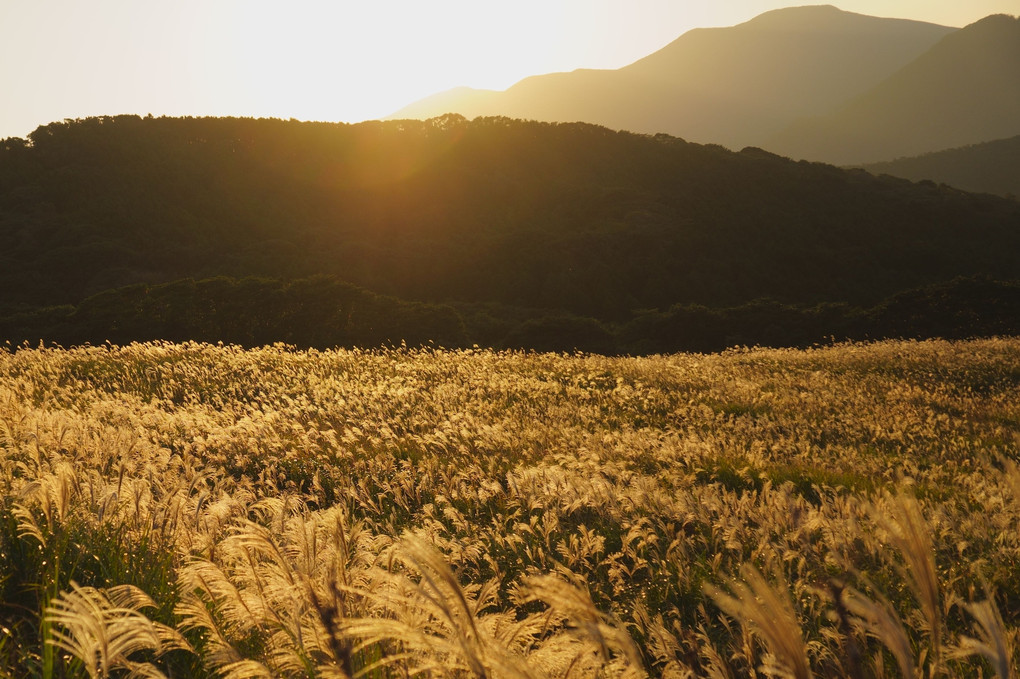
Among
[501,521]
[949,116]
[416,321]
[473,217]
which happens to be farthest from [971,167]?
[949,116]

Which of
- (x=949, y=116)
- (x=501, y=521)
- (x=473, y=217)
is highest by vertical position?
(x=949, y=116)

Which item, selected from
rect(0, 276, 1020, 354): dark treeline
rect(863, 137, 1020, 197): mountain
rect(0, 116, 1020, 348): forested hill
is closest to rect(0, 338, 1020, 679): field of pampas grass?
rect(0, 276, 1020, 354): dark treeline

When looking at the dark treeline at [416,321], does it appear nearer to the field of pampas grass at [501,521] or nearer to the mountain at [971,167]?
the field of pampas grass at [501,521]

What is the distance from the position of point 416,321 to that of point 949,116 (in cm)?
22449

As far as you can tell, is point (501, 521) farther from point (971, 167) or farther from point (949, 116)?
point (949, 116)

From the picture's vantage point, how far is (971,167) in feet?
305

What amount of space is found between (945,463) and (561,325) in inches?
942

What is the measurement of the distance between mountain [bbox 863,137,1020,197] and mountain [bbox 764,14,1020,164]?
85.8 meters

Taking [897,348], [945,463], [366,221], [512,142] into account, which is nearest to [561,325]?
[897,348]

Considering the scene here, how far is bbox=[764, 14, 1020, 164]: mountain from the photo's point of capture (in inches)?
7210

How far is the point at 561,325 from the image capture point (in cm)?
2956

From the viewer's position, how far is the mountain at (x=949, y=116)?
7210 inches

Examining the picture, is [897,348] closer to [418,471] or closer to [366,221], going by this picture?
[418,471]

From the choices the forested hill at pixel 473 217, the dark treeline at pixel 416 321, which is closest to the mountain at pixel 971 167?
the forested hill at pixel 473 217
